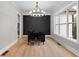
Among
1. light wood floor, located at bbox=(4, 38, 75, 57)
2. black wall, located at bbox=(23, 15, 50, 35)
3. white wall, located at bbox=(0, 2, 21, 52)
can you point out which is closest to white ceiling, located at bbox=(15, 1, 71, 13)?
white wall, located at bbox=(0, 2, 21, 52)

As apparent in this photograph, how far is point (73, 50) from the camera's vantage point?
5.76m

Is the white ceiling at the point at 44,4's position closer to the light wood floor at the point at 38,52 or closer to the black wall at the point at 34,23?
the light wood floor at the point at 38,52

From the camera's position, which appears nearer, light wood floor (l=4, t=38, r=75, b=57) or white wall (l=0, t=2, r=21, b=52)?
light wood floor (l=4, t=38, r=75, b=57)

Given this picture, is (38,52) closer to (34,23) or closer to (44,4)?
(44,4)

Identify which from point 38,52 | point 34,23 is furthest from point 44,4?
point 34,23

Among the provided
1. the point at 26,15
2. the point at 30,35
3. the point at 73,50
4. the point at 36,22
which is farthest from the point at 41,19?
the point at 73,50

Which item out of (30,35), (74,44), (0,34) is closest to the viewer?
(0,34)

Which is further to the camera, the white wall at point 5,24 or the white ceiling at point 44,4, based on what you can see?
the white ceiling at point 44,4

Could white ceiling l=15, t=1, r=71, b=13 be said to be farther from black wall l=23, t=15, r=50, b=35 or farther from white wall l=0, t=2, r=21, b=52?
black wall l=23, t=15, r=50, b=35

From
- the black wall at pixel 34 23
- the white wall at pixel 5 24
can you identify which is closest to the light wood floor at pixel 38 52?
the white wall at pixel 5 24

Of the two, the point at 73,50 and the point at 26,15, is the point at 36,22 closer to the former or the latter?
the point at 26,15

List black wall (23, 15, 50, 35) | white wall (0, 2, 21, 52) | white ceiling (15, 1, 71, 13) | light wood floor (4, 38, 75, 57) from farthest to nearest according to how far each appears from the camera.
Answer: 1. black wall (23, 15, 50, 35)
2. white ceiling (15, 1, 71, 13)
3. white wall (0, 2, 21, 52)
4. light wood floor (4, 38, 75, 57)

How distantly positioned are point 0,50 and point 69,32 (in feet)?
11.7

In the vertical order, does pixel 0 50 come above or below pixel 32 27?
below
